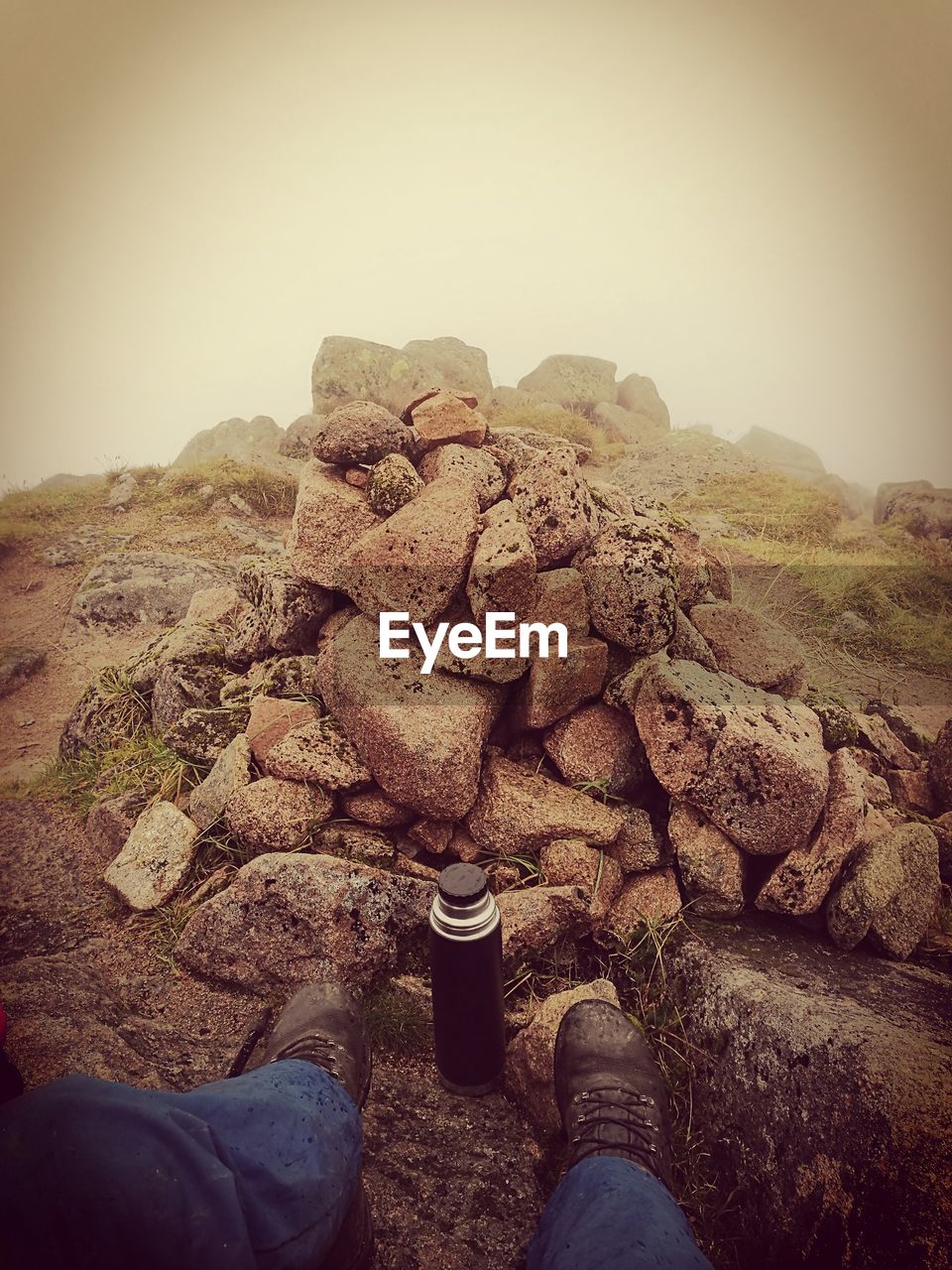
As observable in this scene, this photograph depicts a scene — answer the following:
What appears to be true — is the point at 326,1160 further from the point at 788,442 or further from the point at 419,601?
the point at 788,442

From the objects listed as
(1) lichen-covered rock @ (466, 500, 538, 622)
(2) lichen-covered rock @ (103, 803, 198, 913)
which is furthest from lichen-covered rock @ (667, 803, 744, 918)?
(2) lichen-covered rock @ (103, 803, 198, 913)

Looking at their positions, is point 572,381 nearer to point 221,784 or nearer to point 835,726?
point 835,726

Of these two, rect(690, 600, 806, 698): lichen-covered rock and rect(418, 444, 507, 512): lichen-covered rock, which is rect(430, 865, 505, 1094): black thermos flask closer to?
rect(690, 600, 806, 698): lichen-covered rock

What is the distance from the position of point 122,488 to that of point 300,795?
1253 cm

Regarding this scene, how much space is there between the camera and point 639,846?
3.56 metres

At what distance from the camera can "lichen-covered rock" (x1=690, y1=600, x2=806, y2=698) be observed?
401cm

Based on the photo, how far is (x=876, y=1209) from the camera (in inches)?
81.9

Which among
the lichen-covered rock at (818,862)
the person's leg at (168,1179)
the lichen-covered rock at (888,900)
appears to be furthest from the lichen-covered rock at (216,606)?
the lichen-covered rock at (888,900)

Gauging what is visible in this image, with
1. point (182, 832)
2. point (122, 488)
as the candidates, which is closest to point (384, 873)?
point (182, 832)

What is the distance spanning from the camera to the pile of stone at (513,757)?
3266 millimetres

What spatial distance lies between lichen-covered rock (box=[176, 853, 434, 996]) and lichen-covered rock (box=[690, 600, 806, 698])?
2381 millimetres

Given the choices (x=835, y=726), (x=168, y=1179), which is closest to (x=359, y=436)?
(x=835, y=726)

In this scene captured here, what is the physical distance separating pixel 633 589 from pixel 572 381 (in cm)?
3000

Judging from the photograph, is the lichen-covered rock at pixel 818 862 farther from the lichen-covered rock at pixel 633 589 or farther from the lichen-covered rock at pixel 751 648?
the lichen-covered rock at pixel 633 589
